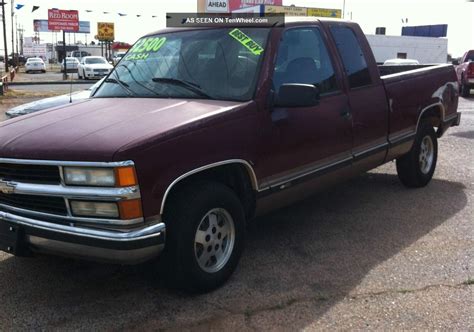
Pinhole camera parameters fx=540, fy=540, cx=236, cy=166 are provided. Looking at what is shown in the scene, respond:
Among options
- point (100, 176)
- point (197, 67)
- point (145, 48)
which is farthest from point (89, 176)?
point (145, 48)

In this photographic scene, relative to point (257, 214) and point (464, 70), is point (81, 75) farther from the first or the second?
point (257, 214)

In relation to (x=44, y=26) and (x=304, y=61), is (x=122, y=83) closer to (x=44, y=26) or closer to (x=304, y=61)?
(x=304, y=61)

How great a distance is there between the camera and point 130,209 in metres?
3.13

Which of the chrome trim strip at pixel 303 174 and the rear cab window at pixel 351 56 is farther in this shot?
the rear cab window at pixel 351 56

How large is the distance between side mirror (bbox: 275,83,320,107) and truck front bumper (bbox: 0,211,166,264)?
1.37 meters

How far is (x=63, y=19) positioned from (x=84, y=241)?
158 ft

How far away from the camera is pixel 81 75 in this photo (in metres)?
34.6

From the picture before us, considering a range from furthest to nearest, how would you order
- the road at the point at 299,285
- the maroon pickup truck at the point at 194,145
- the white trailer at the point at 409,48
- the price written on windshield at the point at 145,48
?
1. the white trailer at the point at 409,48
2. the price written on windshield at the point at 145,48
3. the road at the point at 299,285
4. the maroon pickup truck at the point at 194,145

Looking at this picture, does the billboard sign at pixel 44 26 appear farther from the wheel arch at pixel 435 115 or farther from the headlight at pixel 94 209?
the headlight at pixel 94 209

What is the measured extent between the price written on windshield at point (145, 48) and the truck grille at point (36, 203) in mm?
1764

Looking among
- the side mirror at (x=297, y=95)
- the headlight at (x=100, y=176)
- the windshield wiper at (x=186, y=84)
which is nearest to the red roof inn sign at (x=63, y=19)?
the windshield wiper at (x=186, y=84)

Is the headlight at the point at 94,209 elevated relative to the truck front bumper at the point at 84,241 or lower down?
elevated

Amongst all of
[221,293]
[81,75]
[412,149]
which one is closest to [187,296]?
[221,293]

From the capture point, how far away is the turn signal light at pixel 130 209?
3117 mm
